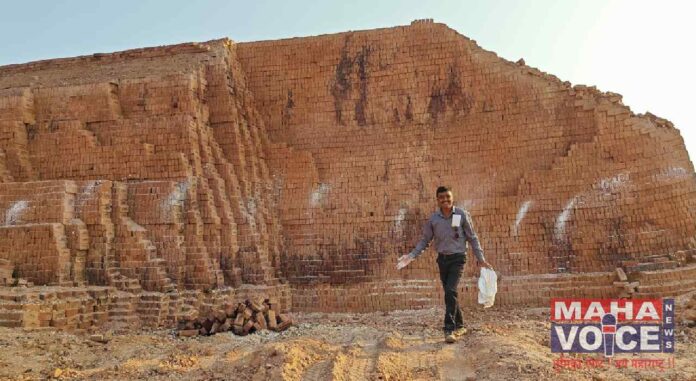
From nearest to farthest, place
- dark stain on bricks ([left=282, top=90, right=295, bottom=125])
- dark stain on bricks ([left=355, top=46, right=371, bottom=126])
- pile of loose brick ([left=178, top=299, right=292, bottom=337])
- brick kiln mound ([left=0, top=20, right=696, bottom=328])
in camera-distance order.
A: pile of loose brick ([left=178, top=299, right=292, bottom=337])
brick kiln mound ([left=0, top=20, right=696, bottom=328])
dark stain on bricks ([left=355, top=46, right=371, bottom=126])
dark stain on bricks ([left=282, top=90, right=295, bottom=125])

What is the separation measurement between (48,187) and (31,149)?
233cm

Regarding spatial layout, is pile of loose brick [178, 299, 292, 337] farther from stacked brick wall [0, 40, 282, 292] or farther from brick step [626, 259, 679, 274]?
brick step [626, 259, 679, 274]

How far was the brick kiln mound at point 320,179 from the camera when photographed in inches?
438

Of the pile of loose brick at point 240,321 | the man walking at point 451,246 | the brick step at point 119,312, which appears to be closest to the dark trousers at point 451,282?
the man walking at point 451,246

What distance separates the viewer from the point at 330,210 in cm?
1279

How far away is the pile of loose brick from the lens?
8.70m

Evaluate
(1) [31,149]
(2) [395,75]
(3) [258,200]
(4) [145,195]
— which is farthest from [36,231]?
(2) [395,75]

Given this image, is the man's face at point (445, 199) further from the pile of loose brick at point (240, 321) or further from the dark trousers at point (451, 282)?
the pile of loose brick at point (240, 321)

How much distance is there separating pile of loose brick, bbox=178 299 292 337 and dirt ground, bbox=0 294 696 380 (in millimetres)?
167

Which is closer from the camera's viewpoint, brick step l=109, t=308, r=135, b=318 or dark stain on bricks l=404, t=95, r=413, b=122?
brick step l=109, t=308, r=135, b=318

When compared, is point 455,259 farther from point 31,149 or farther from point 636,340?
point 31,149

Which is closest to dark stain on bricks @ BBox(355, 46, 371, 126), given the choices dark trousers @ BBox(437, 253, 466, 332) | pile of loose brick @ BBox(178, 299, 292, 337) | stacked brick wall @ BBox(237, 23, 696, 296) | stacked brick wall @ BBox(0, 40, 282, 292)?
stacked brick wall @ BBox(237, 23, 696, 296)

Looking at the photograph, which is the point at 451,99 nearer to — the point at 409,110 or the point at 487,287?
the point at 409,110

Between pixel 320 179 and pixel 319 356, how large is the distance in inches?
286
